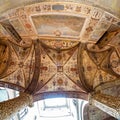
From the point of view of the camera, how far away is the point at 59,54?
41.9 feet

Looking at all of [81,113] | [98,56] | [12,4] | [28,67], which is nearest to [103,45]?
[98,56]

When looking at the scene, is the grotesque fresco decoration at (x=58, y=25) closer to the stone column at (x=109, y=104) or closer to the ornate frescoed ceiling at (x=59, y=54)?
the ornate frescoed ceiling at (x=59, y=54)

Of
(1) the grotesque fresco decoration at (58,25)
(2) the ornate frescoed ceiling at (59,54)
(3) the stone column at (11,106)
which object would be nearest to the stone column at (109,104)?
(2) the ornate frescoed ceiling at (59,54)

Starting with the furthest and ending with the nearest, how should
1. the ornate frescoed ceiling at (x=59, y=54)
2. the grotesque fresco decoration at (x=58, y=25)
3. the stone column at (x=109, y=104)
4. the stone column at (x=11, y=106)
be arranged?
1. the ornate frescoed ceiling at (x=59, y=54)
2. the grotesque fresco decoration at (x=58, y=25)
3. the stone column at (x=109, y=104)
4. the stone column at (x=11, y=106)

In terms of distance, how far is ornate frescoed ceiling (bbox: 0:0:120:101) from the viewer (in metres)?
10.4

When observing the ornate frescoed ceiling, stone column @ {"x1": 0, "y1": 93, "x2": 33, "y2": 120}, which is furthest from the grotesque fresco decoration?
stone column @ {"x1": 0, "y1": 93, "x2": 33, "y2": 120}

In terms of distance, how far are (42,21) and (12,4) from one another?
171 centimetres

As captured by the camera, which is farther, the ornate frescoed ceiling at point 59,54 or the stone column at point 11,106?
the ornate frescoed ceiling at point 59,54

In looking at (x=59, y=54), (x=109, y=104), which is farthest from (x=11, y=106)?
(x=59, y=54)

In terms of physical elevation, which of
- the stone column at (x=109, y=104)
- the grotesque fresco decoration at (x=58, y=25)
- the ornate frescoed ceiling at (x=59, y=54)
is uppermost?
the grotesque fresco decoration at (x=58, y=25)

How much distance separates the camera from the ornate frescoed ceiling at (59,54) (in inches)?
409

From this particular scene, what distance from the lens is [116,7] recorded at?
895 cm

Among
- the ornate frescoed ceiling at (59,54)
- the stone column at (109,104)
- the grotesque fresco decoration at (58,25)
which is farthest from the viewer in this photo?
the ornate frescoed ceiling at (59,54)

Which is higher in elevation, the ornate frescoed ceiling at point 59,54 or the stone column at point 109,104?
the ornate frescoed ceiling at point 59,54
